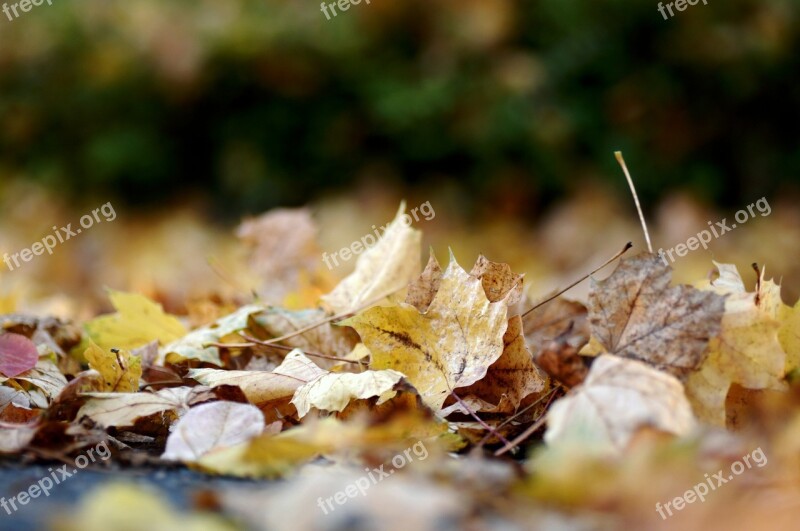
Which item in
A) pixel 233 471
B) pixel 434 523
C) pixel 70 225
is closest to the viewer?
pixel 434 523

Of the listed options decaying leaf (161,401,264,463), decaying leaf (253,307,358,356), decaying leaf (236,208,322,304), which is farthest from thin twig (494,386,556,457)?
decaying leaf (236,208,322,304)

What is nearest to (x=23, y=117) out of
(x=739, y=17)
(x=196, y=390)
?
(x=739, y=17)

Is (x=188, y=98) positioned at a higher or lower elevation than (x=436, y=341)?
higher

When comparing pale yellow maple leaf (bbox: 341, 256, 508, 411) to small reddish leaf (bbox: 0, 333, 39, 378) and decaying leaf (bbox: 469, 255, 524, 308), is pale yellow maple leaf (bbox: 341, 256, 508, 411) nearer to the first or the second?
decaying leaf (bbox: 469, 255, 524, 308)

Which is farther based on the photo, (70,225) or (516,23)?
(70,225)

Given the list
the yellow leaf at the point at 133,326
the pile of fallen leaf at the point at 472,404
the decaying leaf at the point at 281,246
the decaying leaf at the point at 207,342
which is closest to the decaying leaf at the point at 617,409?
the pile of fallen leaf at the point at 472,404

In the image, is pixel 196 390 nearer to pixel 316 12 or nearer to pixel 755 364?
pixel 755 364
